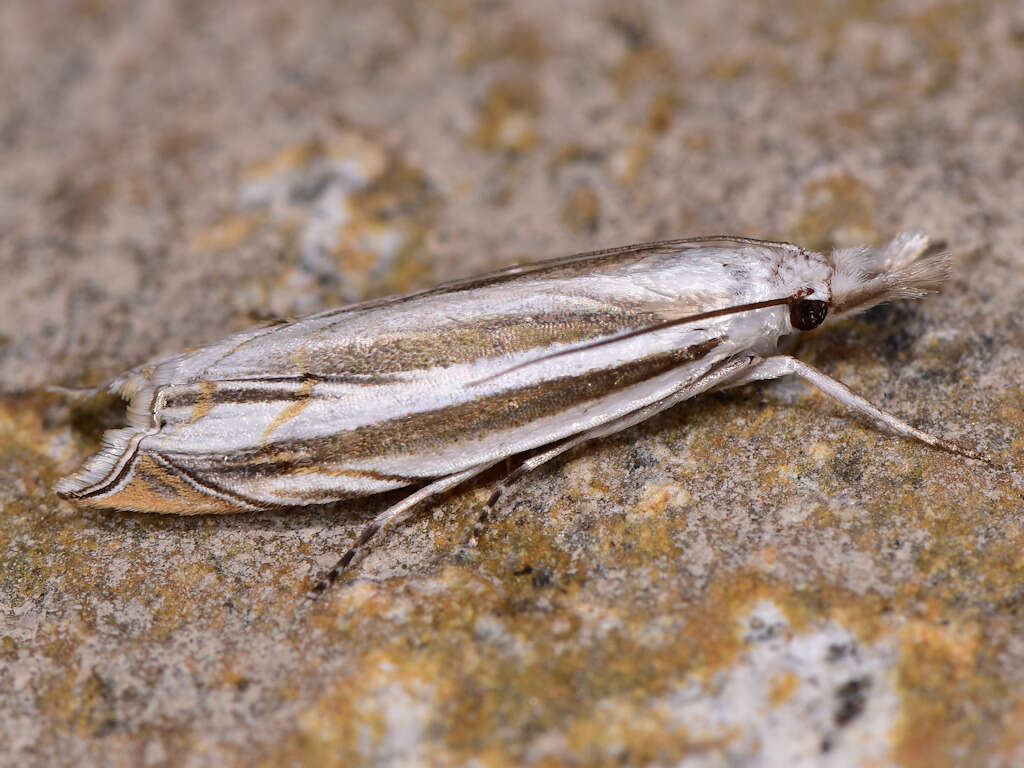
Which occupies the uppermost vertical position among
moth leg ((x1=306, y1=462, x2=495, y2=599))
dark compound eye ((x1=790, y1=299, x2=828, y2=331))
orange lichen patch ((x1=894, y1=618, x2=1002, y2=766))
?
dark compound eye ((x1=790, y1=299, x2=828, y2=331))

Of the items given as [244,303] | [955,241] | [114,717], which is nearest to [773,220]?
[955,241]

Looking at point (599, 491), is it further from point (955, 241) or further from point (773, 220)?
point (955, 241)

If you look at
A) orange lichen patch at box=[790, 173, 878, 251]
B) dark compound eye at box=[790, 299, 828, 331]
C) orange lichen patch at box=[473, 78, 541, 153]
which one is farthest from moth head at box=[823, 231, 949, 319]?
orange lichen patch at box=[473, 78, 541, 153]

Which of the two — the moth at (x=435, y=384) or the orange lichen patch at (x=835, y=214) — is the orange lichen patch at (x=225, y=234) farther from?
the orange lichen patch at (x=835, y=214)

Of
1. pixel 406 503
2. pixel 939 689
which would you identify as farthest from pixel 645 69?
pixel 939 689

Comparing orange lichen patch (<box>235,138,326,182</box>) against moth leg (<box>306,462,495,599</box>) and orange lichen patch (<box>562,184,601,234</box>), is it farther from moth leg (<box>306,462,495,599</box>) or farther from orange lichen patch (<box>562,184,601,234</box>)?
moth leg (<box>306,462,495,599</box>)

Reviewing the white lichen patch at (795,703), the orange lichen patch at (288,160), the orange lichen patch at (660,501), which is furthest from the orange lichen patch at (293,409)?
the orange lichen patch at (288,160)
